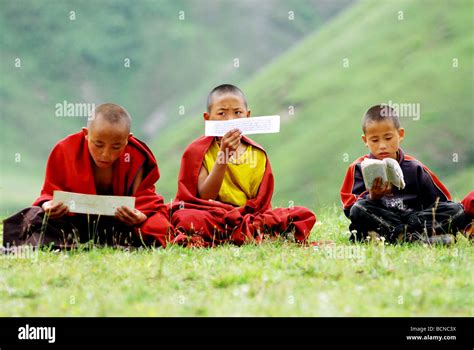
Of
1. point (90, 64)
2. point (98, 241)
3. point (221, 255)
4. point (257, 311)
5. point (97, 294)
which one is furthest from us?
point (90, 64)

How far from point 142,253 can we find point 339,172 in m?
60.1

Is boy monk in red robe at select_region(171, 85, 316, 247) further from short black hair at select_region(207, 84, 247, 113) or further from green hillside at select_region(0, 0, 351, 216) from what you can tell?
green hillside at select_region(0, 0, 351, 216)

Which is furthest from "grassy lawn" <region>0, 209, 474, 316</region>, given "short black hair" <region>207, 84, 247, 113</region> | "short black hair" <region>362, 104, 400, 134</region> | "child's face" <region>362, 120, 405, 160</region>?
"short black hair" <region>207, 84, 247, 113</region>

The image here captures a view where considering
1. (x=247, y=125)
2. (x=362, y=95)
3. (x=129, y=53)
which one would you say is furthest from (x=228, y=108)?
(x=129, y=53)

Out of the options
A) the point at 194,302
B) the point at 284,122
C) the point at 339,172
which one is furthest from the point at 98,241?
the point at 284,122

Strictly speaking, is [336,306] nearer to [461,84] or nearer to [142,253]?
[142,253]

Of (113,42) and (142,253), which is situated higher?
(113,42)

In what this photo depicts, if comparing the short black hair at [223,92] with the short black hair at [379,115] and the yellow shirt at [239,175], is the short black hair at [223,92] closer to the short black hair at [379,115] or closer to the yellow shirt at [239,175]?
the yellow shirt at [239,175]

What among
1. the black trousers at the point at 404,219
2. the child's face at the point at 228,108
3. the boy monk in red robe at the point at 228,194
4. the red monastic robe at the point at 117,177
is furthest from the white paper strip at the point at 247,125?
the black trousers at the point at 404,219

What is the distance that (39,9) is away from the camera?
124 m

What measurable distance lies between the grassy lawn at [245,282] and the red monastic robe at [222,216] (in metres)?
0.48

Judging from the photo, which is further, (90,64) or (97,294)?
(90,64)

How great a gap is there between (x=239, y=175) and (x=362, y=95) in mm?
70692

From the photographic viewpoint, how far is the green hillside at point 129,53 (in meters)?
110
